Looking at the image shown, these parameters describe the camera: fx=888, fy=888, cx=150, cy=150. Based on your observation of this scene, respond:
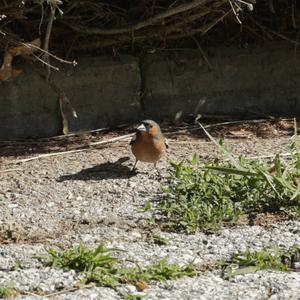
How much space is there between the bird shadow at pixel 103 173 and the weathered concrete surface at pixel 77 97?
0.94 m

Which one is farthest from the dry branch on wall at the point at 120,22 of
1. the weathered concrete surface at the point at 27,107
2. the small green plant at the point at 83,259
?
the small green plant at the point at 83,259

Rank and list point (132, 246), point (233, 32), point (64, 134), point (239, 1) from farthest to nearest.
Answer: point (233, 32), point (64, 134), point (239, 1), point (132, 246)

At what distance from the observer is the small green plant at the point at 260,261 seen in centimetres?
486

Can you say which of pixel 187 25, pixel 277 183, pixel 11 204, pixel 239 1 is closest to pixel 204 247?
pixel 277 183

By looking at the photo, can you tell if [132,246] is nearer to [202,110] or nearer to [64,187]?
[64,187]

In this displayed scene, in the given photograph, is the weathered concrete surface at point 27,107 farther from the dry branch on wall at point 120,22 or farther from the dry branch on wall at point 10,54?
the dry branch on wall at point 120,22

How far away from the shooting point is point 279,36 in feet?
26.5

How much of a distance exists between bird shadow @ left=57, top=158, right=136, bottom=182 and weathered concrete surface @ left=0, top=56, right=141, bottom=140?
0.94 metres

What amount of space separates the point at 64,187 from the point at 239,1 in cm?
205

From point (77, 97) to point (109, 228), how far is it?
90.8 inches

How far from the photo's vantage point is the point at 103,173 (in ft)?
21.9

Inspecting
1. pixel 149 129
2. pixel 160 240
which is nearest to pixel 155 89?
pixel 149 129

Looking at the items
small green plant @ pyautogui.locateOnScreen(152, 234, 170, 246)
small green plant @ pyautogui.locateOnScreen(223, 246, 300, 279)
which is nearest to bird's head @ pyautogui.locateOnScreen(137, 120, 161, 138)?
small green plant @ pyautogui.locateOnScreen(152, 234, 170, 246)

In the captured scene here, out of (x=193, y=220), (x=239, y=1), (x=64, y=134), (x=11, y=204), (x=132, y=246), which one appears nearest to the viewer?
(x=132, y=246)
